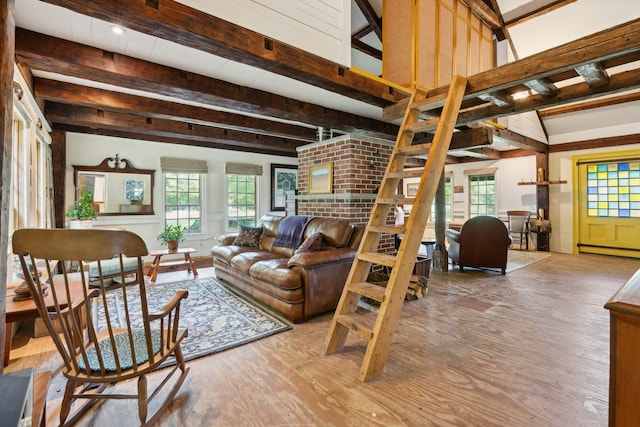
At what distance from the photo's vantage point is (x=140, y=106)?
3896 millimetres

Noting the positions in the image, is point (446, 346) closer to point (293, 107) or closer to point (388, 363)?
point (388, 363)

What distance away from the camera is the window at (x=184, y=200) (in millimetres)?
6211

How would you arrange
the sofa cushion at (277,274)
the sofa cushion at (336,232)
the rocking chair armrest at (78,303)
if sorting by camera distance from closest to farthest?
the rocking chair armrest at (78,303) < the sofa cushion at (277,274) < the sofa cushion at (336,232)

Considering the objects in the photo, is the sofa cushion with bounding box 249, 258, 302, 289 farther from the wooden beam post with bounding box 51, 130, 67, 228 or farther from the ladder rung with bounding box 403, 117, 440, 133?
the wooden beam post with bounding box 51, 130, 67, 228

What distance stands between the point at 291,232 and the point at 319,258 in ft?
4.19

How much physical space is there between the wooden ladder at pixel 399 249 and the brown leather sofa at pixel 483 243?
3.05 metres

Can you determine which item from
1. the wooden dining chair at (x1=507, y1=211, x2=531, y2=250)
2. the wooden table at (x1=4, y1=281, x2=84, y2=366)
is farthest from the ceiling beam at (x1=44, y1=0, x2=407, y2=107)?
the wooden dining chair at (x1=507, y1=211, x2=531, y2=250)

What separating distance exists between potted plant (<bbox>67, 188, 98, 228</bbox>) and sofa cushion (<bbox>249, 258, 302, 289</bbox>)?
343cm

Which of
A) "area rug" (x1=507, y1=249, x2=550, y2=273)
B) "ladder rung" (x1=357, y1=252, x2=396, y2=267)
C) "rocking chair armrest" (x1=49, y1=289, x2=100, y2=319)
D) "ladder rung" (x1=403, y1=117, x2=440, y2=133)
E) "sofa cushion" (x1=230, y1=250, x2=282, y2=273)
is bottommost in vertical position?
"area rug" (x1=507, y1=249, x2=550, y2=273)

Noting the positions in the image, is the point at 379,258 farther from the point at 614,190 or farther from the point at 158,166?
the point at 614,190

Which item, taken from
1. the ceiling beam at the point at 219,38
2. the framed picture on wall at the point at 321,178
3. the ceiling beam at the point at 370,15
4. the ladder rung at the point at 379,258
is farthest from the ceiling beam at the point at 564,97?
the ceiling beam at the point at 370,15

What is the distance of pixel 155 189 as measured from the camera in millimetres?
5977

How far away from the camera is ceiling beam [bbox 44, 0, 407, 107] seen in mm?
1870

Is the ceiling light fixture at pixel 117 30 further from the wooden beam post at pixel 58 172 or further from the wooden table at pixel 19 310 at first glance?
the wooden beam post at pixel 58 172
